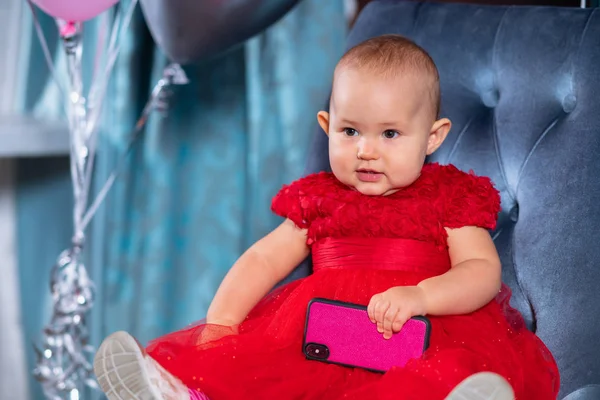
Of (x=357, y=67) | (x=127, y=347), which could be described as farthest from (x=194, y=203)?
(x=127, y=347)

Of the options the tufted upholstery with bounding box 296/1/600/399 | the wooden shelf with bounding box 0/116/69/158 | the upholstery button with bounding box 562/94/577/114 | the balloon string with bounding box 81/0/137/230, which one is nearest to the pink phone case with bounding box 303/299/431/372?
the tufted upholstery with bounding box 296/1/600/399

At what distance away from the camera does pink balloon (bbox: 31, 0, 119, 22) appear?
1.55 meters

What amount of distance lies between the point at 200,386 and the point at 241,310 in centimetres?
24

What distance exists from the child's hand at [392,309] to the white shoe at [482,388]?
0.63ft

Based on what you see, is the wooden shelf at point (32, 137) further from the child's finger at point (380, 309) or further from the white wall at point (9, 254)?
the child's finger at point (380, 309)

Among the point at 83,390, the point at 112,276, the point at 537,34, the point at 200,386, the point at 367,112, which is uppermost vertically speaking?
the point at 537,34

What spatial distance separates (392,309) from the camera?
1073mm

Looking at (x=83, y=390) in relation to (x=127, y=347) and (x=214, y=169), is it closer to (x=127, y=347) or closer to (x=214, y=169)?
(x=214, y=169)

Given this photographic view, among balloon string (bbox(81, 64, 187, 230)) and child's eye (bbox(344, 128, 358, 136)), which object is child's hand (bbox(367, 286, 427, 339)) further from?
balloon string (bbox(81, 64, 187, 230))

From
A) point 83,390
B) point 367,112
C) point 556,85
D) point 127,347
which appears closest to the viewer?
point 127,347

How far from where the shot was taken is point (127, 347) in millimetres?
970

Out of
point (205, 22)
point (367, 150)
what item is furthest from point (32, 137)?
point (367, 150)

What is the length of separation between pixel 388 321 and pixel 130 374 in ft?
1.11

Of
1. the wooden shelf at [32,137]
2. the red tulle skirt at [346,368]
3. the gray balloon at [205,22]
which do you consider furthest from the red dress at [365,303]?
the wooden shelf at [32,137]
